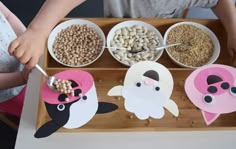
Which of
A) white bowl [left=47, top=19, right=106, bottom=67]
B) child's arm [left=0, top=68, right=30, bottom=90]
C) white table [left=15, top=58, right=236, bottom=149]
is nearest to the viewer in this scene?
white table [left=15, top=58, right=236, bottom=149]

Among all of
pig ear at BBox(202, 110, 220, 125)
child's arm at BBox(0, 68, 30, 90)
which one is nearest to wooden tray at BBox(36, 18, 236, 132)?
pig ear at BBox(202, 110, 220, 125)

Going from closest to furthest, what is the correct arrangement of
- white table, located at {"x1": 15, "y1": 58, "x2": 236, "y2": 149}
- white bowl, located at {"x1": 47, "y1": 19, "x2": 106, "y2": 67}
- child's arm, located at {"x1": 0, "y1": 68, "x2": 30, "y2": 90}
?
white table, located at {"x1": 15, "y1": 58, "x2": 236, "y2": 149} → white bowl, located at {"x1": 47, "y1": 19, "x2": 106, "y2": 67} → child's arm, located at {"x1": 0, "y1": 68, "x2": 30, "y2": 90}

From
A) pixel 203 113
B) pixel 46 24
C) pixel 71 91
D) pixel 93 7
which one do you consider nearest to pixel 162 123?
pixel 203 113

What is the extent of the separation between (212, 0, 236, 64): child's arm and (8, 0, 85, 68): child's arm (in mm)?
417

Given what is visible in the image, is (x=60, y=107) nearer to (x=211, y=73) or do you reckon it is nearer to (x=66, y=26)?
(x=66, y=26)

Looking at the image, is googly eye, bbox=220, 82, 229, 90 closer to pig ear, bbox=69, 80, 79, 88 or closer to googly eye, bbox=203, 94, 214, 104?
googly eye, bbox=203, 94, 214, 104

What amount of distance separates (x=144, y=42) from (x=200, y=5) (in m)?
0.24

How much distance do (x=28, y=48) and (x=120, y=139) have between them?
0.97 feet

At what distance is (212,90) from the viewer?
757 millimetres

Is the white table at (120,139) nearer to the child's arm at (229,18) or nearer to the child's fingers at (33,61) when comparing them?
the child's fingers at (33,61)

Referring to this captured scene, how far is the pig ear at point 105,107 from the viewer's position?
711 mm

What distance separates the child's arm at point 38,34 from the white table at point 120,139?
0.11 meters

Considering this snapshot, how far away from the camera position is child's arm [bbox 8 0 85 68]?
730 mm

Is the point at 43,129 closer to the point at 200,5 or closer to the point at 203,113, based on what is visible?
the point at 203,113
